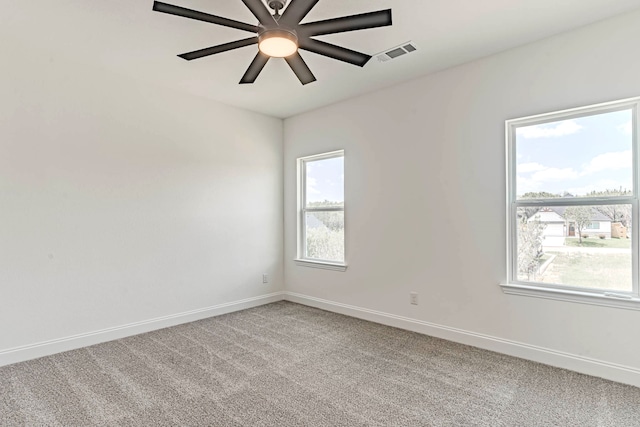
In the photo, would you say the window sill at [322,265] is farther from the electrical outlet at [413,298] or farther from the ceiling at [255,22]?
the ceiling at [255,22]

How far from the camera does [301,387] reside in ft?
8.49

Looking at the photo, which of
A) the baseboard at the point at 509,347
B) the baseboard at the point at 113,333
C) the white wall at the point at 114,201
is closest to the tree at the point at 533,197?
the baseboard at the point at 509,347

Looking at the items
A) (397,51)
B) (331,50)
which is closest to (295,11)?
(331,50)

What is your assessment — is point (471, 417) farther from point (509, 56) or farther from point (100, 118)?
point (100, 118)

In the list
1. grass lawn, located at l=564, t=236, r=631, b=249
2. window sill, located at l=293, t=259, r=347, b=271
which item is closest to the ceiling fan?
grass lawn, located at l=564, t=236, r=631, b=249

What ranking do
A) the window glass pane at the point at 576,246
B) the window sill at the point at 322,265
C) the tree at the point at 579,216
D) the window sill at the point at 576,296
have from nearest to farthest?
the window sill at the point at 576,296 < the window glass pane at the point at 576,246 < the tree at the point at 579,216 < the window sill at the point at 322,265

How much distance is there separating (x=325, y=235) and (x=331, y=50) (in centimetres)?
289

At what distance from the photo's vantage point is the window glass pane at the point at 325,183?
4.68 m

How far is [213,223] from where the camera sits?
14.6 ft

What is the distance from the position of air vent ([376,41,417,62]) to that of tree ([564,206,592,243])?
6.24 feet

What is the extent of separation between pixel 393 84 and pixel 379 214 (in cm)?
146

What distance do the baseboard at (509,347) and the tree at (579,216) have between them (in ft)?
3.21

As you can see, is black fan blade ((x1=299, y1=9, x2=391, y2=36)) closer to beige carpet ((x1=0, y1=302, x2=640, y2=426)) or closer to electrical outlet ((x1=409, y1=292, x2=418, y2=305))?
beige carpet ((x1=0, y1=302, x2=640, y2=426))

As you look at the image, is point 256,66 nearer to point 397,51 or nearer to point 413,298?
point 397,51
